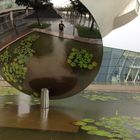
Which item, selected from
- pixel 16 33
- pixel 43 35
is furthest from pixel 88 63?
pixel 16 33

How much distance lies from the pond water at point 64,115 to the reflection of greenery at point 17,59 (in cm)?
51

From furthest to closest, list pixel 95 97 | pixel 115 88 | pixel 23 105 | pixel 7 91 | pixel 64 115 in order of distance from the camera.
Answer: pixel 115 88, pixel 7 91, pixel 95 97, pixel 23 105, pixel 64 115

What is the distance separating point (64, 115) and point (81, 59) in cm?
85

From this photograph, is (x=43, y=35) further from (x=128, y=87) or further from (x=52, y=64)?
(x=128, y=87)

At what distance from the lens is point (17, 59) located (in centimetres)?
503

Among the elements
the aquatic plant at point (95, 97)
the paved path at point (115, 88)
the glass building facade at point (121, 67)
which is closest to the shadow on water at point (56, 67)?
the aquatic plant at point (95, 97)

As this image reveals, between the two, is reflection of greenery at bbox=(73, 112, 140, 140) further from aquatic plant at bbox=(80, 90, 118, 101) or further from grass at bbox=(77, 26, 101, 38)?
aquatic plant at bbox=(80, 90, 118, 101)

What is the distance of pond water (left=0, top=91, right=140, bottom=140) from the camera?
4.21 meters

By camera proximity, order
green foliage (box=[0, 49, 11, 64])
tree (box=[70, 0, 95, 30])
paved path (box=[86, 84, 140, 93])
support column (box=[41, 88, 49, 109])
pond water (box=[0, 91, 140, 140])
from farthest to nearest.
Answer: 1. paved path (box=[86, 84, 140, 93])
2. support column (box=[41, 88, 49, 109])
3. green foliage (box=[0, 49, 11, 64])
4. tree (box=[70, 0, 95, 30])
5. pond water (box=[0, 91, 140, 140])

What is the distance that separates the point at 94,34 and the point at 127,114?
134 centimetres

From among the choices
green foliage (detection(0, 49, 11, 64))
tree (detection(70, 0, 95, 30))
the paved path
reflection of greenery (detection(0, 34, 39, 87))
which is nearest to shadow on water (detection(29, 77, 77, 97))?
reflection of greenery (detection(0, 34, 39, 87))

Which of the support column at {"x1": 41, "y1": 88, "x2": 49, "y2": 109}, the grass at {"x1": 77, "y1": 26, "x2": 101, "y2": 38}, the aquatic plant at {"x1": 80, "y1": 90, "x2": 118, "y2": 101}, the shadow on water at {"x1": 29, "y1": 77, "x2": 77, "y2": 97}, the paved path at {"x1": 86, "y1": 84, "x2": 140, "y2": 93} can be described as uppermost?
the grass at {"x1": 77, "y1": 26, "x2": 101, "y2": 38}

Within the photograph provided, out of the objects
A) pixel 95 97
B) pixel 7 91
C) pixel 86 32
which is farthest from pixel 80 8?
pixel 7 91

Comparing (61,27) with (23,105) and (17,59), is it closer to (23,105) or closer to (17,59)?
(17,59)
